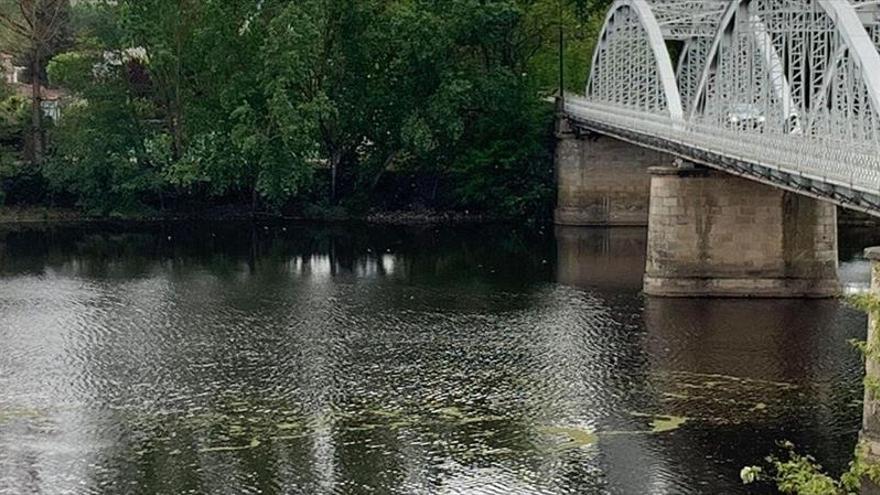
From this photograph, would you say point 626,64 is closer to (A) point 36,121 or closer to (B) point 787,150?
(A) point 36,121

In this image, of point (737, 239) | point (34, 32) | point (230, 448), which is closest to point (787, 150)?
point (737, 239)

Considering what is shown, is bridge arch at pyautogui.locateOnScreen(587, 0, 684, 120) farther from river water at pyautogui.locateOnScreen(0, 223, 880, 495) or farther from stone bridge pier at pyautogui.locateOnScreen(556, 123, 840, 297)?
stone bridge pier at pyautogui.locateOnScreen(556, 123, 840, 297)

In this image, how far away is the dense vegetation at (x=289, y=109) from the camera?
257ft

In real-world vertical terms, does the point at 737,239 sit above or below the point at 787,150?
below

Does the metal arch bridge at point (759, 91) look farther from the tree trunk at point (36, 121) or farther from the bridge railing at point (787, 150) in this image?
the tree trunk at point (36, 121)

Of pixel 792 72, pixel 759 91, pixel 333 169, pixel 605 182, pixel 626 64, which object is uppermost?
pixel 626 64

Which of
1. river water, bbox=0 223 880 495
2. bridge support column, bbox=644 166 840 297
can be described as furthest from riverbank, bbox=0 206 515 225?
bridge support column, bbox=644 166 840 297

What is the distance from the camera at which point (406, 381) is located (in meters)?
36.9

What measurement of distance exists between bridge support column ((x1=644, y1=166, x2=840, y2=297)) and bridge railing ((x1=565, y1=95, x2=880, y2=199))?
7.22 ft

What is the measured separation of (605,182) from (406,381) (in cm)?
4393

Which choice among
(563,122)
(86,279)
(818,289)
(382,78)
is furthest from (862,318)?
(382,78)

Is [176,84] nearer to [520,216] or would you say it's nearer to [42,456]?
[520,216]

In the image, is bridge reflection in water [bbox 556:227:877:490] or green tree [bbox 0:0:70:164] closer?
bridge reflection in water [bbox 556:227:877:490]

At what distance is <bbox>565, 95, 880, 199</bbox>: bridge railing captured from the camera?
33875 mm
